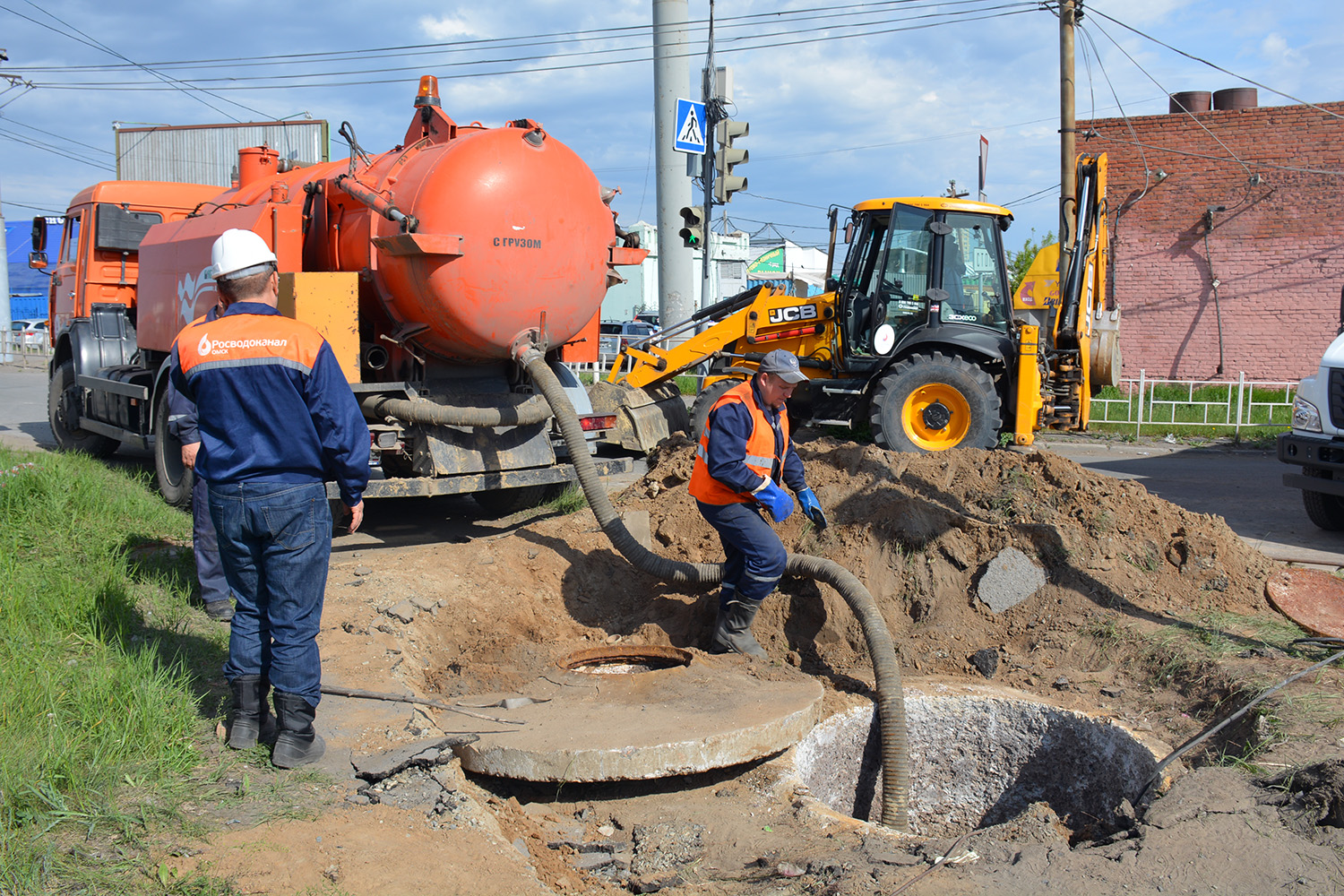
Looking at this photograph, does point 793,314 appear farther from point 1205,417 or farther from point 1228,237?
point 1228,237

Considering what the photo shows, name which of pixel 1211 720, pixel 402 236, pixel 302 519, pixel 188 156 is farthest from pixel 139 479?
pixel 188 156

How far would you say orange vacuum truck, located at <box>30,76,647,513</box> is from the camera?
243 inches

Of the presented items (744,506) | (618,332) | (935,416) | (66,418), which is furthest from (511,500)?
(618,332)

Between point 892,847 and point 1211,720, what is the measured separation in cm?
196

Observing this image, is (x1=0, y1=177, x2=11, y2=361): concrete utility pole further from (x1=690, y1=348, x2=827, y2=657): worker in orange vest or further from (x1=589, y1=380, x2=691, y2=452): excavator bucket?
(x1=690, y1=348, x2=827, y2=657): worker in orange vest

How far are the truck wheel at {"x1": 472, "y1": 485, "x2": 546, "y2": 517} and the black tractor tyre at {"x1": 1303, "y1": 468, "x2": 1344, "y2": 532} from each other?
20.4 ft

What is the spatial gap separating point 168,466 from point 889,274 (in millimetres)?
6725

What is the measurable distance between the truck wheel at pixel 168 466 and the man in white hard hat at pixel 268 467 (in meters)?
4.36

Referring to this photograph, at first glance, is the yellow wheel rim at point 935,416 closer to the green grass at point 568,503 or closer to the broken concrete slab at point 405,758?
the green grass at point 568,503

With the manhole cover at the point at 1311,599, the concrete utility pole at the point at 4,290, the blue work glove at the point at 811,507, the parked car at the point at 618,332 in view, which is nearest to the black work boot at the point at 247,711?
the blue work glove at the point at 811,507

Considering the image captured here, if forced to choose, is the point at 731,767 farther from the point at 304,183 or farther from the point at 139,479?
the point at 139,479

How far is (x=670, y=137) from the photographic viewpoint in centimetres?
983

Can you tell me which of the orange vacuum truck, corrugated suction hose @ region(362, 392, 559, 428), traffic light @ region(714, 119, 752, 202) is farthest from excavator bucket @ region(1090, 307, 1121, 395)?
corrugated suction hose @ region(362, 392, 559, 428)

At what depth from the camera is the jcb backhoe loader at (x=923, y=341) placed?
8.92 meters
